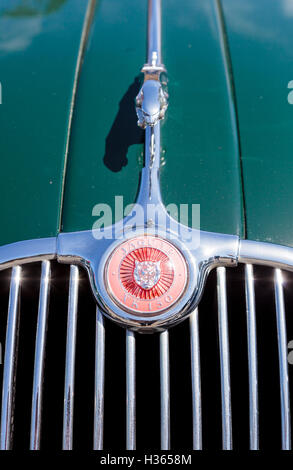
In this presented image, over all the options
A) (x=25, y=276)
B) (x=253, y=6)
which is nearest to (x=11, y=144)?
(x=25, y=276)

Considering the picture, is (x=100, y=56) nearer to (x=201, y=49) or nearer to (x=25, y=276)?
(x=201, y=49)

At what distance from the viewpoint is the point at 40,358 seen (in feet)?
4.53

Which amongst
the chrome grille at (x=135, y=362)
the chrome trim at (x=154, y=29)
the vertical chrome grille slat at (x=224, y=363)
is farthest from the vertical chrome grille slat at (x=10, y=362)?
the chrome trim at (x=154, y=29)

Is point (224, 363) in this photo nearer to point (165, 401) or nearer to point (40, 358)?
point (165, 401)

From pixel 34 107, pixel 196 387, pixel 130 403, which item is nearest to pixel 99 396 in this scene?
pixel 130 403

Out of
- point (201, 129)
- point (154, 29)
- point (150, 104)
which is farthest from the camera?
point (154, 29)

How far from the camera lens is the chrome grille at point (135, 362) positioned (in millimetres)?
1370

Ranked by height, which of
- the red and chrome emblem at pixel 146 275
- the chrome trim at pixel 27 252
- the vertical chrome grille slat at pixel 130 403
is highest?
the chrome trim at pixel 27 252

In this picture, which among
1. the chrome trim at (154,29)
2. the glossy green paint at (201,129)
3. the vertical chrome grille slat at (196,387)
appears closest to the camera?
the vertical chrome grille slat at (196,387)

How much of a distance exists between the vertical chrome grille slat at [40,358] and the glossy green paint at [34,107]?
13 centimetres

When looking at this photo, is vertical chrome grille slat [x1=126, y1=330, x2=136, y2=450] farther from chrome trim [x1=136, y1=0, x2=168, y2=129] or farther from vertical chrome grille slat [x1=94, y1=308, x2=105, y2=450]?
chrome trim [x1=136, y1=0, x2=168, y2=129]

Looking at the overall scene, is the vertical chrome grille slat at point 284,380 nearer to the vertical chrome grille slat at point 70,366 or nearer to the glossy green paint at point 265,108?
the glossy green paint at point 265,108

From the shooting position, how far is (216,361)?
1.47m

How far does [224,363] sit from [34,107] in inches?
36.1
